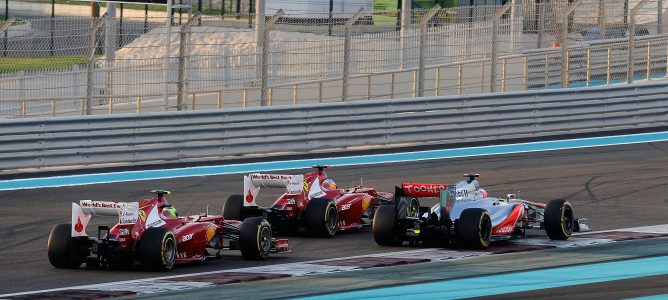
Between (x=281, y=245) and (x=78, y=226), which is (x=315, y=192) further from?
(x=78, y=226)

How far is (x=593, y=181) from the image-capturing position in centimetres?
1917

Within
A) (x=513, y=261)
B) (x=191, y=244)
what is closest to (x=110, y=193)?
(x=191, y=244)

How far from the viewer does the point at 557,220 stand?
14.0 m

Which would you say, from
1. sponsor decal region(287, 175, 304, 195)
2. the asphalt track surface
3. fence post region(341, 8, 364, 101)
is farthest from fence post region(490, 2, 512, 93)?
sponsor decal region(287, 175, 304, 195)

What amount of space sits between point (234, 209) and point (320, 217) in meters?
0.93

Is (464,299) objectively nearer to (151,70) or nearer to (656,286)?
(656,286)

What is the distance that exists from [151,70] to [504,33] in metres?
6.65

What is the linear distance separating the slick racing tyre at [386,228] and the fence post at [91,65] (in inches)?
270

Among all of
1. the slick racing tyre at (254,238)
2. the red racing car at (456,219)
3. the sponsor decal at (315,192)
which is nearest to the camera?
the slick racing tyre at (254,238)

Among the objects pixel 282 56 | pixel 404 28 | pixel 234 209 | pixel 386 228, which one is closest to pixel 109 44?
pixel 282 56

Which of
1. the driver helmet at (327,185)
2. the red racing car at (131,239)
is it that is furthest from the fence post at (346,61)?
the red racing car at (131,239)

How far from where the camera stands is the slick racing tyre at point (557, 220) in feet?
45.9

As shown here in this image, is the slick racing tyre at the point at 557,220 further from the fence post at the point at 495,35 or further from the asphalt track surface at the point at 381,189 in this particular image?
the fence post at the point at 495,35

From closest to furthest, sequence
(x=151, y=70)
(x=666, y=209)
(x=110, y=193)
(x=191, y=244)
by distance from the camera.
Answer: (x=191, y=244)
(x=666, y=209)
(x=110, y=193)
(x=151, y=70)
